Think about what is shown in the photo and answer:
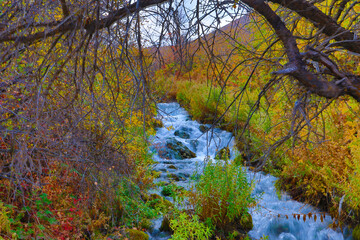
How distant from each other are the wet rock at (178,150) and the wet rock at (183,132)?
3.52ft

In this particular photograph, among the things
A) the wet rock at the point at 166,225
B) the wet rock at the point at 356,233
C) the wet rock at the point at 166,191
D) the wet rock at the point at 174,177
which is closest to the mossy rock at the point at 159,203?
the wet rock at the point at 166,225

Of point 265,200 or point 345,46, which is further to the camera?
point 265,200

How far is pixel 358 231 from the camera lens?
457 centimetres

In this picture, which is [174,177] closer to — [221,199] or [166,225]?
[166,225]

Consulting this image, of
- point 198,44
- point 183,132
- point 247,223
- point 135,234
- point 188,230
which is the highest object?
point 198,44

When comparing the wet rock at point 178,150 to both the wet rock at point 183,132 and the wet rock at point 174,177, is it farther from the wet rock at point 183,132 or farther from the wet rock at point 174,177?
the wet rock at point 174,177

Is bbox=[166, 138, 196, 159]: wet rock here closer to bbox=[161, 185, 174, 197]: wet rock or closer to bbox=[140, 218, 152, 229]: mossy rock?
bbox=[161, 185, 174, 197]: wet rock

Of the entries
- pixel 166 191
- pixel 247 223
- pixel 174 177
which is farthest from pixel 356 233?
pixel 174 177

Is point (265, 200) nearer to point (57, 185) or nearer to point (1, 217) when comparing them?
point (57, 185)

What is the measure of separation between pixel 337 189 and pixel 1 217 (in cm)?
512

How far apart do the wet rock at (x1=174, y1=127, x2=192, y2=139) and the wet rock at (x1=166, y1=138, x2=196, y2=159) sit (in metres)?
1.07

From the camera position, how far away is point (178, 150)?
380 inches

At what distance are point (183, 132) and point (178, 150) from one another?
176 cm

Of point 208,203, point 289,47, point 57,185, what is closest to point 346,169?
point 208,203
